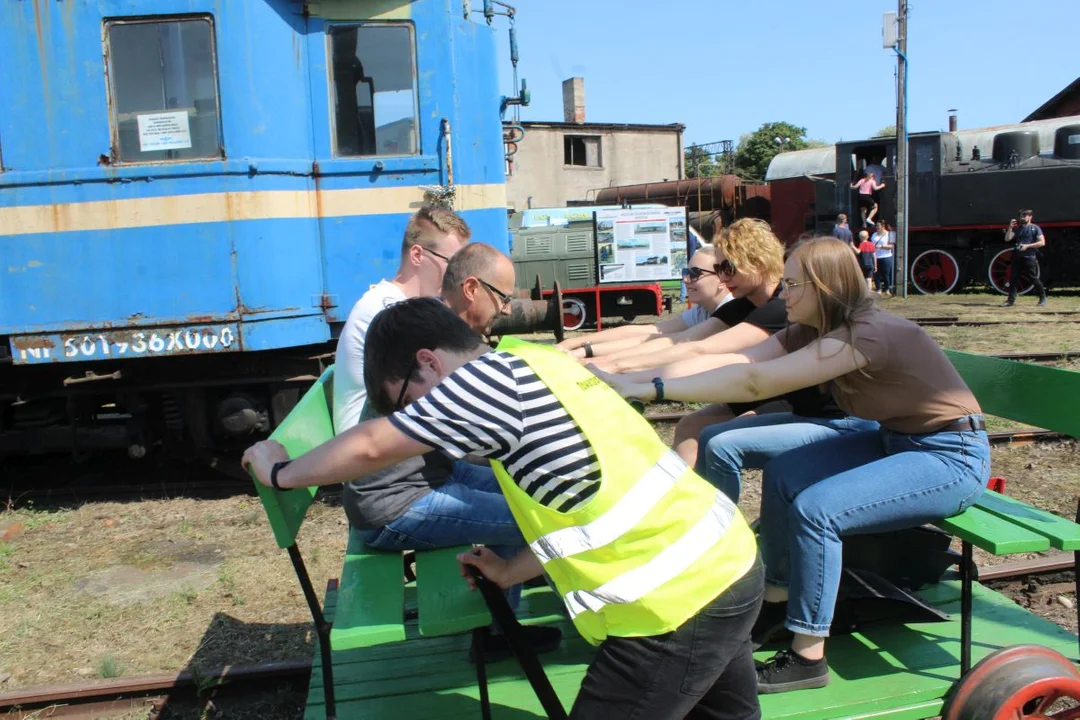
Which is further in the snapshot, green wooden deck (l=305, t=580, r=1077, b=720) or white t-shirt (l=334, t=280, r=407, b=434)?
white t-shirt (l=334, t=280, r=407, b=434)

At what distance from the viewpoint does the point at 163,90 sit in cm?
578

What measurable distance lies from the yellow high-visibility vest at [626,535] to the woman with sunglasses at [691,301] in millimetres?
2028

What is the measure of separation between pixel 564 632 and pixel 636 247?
13.7 metres

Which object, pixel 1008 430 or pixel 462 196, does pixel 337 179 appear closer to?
pixel 462 196

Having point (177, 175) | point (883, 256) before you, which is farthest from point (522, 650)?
point (883, 256)

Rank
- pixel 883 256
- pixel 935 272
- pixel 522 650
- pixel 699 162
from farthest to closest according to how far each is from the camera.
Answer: pixel 699 162
pixel 935 272
pixel 883 256
pixel 522 650

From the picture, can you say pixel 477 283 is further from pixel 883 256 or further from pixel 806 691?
pixel 883 256

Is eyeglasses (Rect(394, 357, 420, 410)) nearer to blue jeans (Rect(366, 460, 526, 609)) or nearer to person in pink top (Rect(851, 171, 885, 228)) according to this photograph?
blue jeans (Rect(366, 460, 526, 609))

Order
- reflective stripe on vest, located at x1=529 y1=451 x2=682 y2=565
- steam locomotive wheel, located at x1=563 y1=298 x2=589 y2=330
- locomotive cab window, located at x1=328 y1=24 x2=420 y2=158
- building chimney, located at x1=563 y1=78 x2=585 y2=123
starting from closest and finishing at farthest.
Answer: reflective stripe on vest, located at x1=529 y1=451 x2=682 y2=565 < locomotive cab window, located at x1=328 y1=24 x2=420 y2=158 < steam locomotive wheel, located at x1=563 y1=298 x2=589 y2=330 < building chimney, located at x1=563 y1=78 x2=585 y2=123

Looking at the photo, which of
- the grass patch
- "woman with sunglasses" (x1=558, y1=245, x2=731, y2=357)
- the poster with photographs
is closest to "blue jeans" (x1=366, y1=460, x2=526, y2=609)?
"woman with sunglasses" (x1=558, y1=245, x2=731, y2=357)

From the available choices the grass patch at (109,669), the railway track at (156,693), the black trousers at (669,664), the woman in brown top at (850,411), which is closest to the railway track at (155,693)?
the railway track at (156,693)

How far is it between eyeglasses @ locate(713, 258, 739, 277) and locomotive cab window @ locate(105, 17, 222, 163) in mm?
3450

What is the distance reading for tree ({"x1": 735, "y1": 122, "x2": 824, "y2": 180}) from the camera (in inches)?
1989

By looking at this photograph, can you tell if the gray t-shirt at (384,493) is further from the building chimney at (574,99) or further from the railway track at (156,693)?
the building chimney at (574,99)
